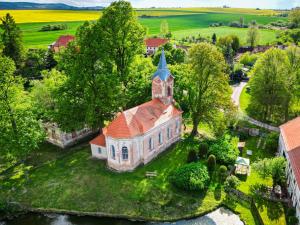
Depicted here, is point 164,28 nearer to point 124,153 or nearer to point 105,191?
point 124,153

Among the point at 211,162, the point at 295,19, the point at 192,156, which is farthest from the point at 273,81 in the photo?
the point at 295,19

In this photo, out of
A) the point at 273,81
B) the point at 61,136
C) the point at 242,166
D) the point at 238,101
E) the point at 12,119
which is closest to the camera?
the point at 12,119

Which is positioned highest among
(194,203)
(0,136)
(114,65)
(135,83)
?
(114,65)

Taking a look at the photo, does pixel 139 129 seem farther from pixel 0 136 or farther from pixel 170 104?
pixel 0 136

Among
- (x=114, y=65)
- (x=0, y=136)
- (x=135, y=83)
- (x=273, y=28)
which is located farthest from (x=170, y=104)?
(x=273, y=28)

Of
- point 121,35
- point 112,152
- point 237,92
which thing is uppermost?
point 121,35

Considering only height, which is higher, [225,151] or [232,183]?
[225,151]
